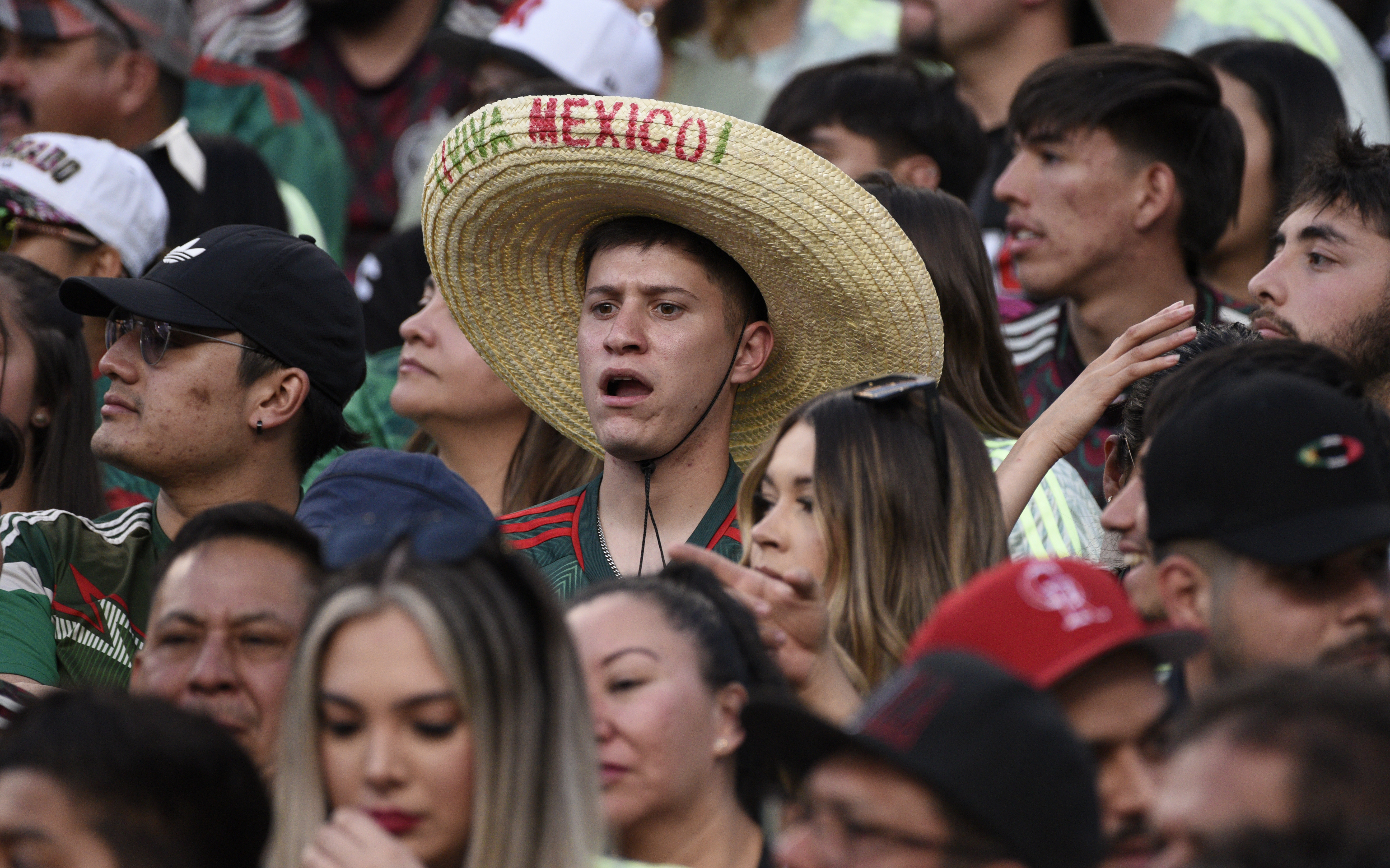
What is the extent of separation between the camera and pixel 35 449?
496 centimetres

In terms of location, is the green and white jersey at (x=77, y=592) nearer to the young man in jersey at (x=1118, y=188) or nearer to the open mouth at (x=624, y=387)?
the open mouth at (x=624, y=387)

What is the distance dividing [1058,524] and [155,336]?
2.37 m

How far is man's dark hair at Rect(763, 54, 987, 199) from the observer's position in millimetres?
6000

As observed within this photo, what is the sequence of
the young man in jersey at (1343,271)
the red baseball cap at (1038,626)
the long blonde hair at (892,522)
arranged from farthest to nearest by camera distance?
the young man in jersey at (1343,271) < the long blonde hair at (892,522) < the red baseball cap at (1038,626)

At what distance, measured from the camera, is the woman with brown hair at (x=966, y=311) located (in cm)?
475

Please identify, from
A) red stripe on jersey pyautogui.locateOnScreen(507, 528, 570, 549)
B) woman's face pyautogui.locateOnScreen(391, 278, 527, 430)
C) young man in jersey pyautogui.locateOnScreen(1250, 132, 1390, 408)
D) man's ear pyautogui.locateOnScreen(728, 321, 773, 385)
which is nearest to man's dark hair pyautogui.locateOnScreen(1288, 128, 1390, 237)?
young man in jersey pyautogui.locateOnScreen(1250, 132, 1390, 408)

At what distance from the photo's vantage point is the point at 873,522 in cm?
347

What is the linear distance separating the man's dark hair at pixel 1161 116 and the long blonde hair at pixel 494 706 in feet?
11.0

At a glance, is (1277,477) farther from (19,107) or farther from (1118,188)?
(19,107)

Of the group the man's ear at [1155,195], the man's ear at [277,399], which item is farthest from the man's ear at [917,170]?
the man's ear at [277,399]

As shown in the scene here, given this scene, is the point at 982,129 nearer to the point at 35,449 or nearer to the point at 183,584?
the point at 35,449

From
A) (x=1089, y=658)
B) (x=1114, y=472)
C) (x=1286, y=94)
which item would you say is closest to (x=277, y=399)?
(x=1114, y=472)

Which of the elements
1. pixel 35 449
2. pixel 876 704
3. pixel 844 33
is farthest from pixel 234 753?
pixel 844 33

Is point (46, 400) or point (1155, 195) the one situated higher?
point (1155, 195)
